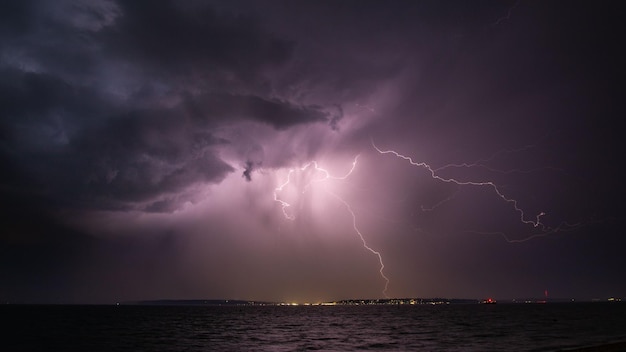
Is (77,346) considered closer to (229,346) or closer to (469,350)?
(229,346)

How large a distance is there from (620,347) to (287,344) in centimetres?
3189

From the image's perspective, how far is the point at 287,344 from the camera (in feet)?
177

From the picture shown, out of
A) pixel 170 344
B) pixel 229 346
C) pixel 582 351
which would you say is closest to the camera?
pixel 582 351

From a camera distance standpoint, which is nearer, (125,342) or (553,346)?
(553,346)

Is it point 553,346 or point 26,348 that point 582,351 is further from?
point 26,348

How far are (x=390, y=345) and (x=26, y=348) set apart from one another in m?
39.1

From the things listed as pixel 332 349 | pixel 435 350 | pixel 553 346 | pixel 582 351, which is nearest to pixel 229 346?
pixel 332 349

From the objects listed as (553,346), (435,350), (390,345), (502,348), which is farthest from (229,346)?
(553,346)

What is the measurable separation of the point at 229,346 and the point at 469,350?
2509 centimetres

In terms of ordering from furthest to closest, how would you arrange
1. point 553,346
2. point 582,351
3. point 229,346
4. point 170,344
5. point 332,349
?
point 170,344 < point 229,346 < point 332,349 < point 553,346 < point 582,351

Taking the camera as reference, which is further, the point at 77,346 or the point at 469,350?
the point at 77,346

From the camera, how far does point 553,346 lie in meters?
42.6

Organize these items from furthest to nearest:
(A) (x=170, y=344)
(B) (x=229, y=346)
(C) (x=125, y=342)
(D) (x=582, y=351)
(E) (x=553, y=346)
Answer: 1. (C) (x=125, y=342)
2. (A) (x=170, y=344)
3. (B) (x=229, y=346)
4. (E) (x=553, y=346)
5. (D) (x=582, y=351)

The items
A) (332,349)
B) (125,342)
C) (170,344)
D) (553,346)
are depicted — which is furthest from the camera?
→ (125,342)
